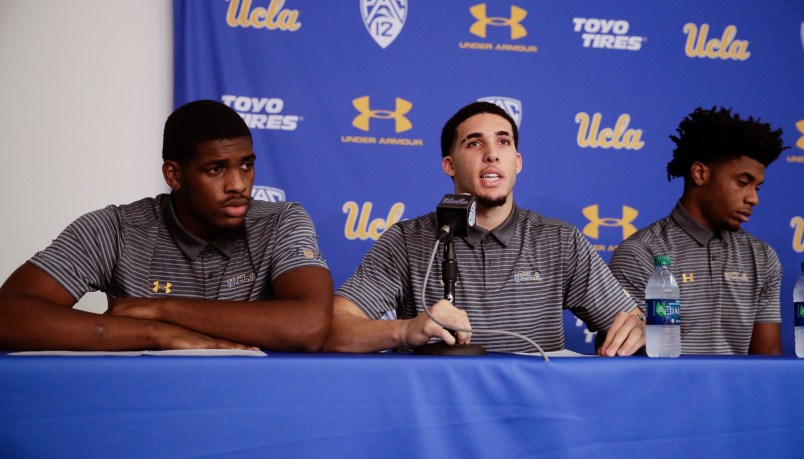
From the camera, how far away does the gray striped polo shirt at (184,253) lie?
198 centimetres

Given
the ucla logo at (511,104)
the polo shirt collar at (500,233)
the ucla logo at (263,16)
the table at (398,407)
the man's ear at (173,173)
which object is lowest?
the table at (398,407)

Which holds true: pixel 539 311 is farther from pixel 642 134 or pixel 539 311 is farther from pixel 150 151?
pixel 150 151

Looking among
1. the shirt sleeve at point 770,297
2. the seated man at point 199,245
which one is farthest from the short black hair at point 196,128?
the shirt sleeve at point 770,297

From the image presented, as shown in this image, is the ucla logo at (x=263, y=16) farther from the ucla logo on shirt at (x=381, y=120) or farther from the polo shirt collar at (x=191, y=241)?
the polo shirt collar at (x=191, y=241)

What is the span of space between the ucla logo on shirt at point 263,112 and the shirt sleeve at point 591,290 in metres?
1.28

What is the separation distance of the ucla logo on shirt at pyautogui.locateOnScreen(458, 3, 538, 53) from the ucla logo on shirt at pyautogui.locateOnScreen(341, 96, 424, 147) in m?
0.37

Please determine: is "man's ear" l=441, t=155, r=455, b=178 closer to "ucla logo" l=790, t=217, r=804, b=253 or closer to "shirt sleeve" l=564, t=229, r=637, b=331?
"shirt sleeve" l=564, t=229, r=637, b=331

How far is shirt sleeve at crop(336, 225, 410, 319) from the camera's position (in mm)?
2117

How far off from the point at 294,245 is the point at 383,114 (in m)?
1.27

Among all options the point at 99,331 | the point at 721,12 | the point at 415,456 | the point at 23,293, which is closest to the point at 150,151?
the point at 23,293

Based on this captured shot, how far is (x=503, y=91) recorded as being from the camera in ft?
10.7

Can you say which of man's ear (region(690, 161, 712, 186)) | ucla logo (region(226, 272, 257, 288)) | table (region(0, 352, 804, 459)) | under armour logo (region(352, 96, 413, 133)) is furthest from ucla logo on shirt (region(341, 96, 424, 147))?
table (region(0, 352, 804, 459))

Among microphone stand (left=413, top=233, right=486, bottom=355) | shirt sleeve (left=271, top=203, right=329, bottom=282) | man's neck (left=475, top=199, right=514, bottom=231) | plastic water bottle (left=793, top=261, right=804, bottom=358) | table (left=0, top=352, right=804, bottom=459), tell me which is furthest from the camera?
man's neck (left=475, top=199, right=514, bottom=231)

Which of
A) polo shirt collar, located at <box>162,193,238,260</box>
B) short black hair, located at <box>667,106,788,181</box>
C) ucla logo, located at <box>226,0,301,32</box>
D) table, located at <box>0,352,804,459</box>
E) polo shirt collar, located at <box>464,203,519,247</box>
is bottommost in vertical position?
table, located at <box>0,352,804,459</box>
